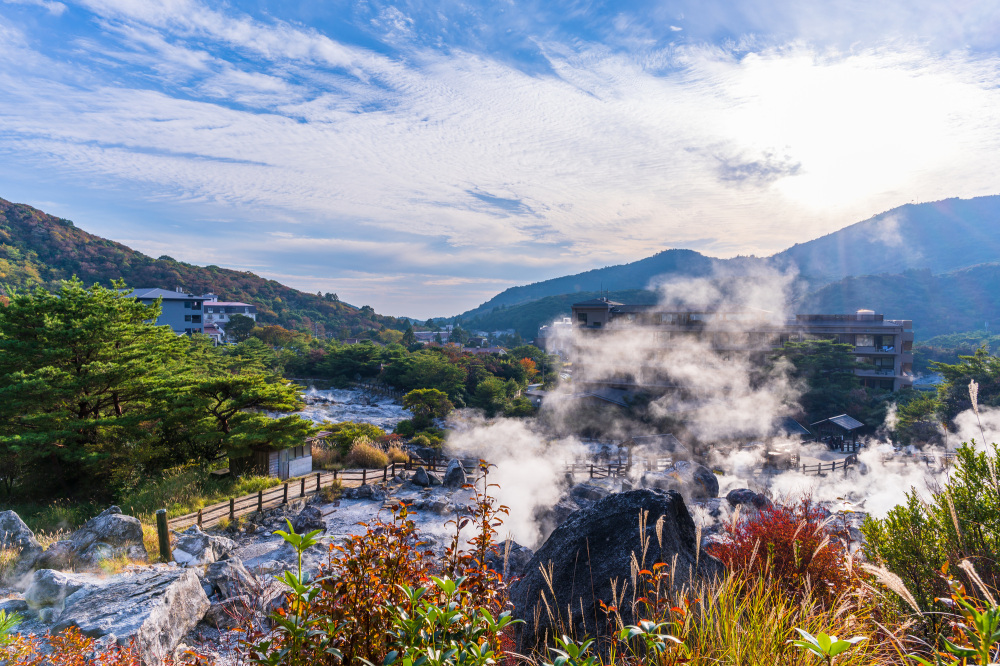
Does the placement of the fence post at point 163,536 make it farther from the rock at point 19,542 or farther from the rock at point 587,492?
the rock at point 587,492

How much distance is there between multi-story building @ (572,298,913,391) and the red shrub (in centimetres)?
2841

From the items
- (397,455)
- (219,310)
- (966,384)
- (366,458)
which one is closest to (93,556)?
(366,458)

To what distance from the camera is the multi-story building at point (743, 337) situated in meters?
34.0

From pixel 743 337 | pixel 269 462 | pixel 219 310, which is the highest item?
pixel 219 310

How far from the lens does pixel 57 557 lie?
Answer: 300 inches

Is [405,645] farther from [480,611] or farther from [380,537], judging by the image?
[380,537]

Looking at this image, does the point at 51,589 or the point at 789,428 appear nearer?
the point at 51,589

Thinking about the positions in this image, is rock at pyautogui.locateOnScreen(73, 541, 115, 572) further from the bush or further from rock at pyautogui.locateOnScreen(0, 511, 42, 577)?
the bush

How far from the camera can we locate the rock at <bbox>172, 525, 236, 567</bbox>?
30.0 feet

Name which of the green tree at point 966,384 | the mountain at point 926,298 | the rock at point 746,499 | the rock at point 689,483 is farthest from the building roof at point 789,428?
the mountain at point 926,298

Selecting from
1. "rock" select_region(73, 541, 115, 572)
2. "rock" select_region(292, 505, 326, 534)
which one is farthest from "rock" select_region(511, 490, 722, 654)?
"rock" select_region(292, 505, 326, 534)

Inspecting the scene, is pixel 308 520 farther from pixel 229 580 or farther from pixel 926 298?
pixel 926 298

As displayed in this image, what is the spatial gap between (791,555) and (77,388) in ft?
56.5

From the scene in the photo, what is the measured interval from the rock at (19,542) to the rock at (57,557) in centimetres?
10
